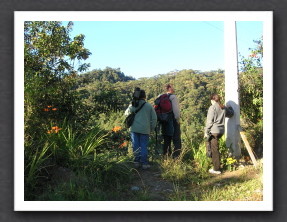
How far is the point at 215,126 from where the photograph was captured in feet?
19.7

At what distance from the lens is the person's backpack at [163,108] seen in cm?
636

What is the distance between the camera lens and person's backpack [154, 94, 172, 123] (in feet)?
20.8

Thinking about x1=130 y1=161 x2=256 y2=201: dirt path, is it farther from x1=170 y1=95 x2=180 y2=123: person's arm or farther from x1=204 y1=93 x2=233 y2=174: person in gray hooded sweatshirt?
x1=170 y1=95 x2=180 y2=123: person's arm

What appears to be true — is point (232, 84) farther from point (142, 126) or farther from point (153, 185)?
point (153, 185)

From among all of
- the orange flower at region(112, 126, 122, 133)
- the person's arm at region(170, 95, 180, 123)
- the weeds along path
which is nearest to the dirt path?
the weeds along path

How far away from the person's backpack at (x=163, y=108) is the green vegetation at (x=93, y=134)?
0.84 meters

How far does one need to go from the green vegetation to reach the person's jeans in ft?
0.65

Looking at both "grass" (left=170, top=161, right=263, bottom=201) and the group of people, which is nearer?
"grass" (left=170, top=161, right=263, bottom=201)

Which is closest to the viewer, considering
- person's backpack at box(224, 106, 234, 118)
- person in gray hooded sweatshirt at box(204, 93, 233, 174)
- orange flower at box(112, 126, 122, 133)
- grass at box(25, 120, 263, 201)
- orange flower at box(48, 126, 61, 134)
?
grass at box(25, 120, 263, 201)

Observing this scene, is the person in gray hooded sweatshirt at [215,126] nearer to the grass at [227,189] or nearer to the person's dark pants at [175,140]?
the grass at [227,189]

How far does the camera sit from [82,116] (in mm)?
6562
